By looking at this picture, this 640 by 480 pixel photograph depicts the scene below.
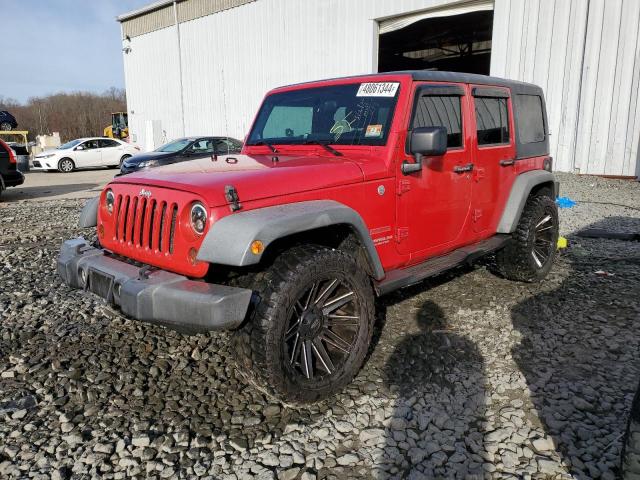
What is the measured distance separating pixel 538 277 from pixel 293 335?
3105 mm

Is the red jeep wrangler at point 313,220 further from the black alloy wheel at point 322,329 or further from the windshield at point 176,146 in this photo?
the windshield at point 176,146

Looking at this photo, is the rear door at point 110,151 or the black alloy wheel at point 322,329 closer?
the black alloy wheel at point 322,329

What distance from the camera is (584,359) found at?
3.38 meters

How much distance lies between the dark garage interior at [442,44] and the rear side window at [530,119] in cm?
1073

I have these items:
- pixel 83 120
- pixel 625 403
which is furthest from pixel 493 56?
pixel 83 120

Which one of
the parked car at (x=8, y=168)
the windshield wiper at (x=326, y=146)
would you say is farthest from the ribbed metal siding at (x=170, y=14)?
the windshield wiper at (x=326, y=146)

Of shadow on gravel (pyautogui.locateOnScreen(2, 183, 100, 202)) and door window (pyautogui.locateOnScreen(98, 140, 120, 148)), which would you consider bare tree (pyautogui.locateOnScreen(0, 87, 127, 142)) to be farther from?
shadow on gravel (pyautogui.locateOnScreen(2, 183, 100, 202))

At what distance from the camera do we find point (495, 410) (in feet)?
9.16

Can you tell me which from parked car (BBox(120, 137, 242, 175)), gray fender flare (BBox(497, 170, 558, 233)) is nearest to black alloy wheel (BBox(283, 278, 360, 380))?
gray fender flare (BBox(497, 170, 558, 233))

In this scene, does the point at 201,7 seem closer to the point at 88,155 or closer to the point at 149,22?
the point at 149,22

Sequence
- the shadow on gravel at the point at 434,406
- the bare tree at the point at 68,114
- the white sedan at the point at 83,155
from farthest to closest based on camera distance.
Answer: the bare tree at the point at 68,114
the white sedan at the point at 83,155
the shadow on gravel at the point at 434,406

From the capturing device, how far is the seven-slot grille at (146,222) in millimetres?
2701

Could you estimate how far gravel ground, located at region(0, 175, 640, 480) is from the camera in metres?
2.38

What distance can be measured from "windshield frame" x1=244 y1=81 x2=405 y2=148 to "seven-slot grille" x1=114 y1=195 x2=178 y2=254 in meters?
1.31
